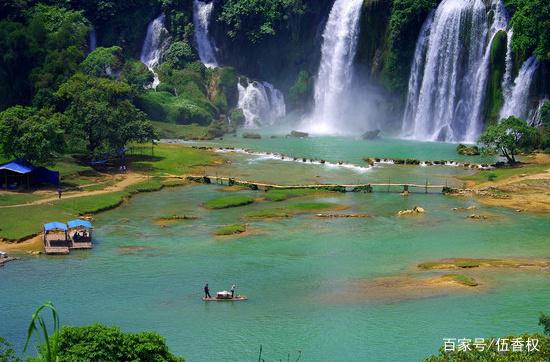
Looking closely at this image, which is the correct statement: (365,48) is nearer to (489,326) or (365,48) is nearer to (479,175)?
(479,175)

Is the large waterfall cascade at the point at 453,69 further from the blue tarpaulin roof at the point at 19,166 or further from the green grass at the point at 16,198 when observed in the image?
the green grass at the point at 16,198

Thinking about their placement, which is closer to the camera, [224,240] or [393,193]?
[224,240]

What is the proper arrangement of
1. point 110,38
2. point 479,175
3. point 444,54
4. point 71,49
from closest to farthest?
point 479,175
point 71,49
point 444,54
point 110,38

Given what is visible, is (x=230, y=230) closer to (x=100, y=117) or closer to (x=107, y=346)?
(x=100, y=117)

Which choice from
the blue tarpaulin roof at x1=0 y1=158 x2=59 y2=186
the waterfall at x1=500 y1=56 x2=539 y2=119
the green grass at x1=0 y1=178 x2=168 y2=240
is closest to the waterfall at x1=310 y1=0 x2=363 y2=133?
the waterfall at x1=500 y1=56 x2=539 y2=119

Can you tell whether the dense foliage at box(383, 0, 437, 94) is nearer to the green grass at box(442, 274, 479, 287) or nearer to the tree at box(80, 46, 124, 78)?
the tree at box(80, 46, 124, 78)

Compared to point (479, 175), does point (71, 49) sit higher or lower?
higher

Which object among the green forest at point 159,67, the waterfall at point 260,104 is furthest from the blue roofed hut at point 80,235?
the waterfall at point 260,104

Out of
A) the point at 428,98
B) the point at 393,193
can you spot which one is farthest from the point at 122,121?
the point at 428,98
